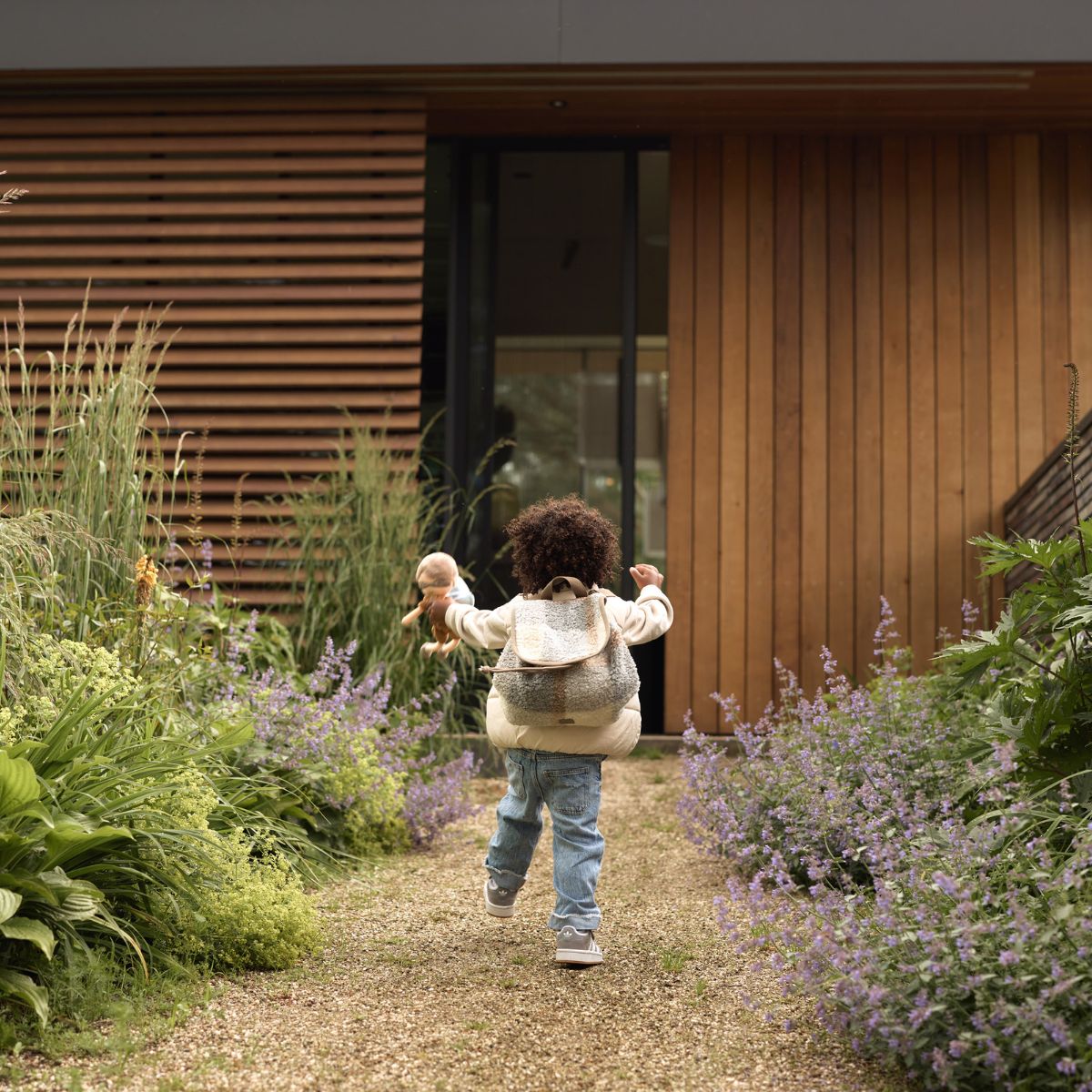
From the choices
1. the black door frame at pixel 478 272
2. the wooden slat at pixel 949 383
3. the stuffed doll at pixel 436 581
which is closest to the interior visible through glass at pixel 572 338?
the black door frame at pixel 478 272

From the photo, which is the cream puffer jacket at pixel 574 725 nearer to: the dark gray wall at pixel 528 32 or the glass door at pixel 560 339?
the glass door at pixel 560 339

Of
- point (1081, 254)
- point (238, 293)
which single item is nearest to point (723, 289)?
point (1081, 254)

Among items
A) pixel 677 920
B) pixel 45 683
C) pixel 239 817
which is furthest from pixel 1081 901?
→ pixel 45 683

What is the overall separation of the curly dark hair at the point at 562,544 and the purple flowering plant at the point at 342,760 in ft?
3.31

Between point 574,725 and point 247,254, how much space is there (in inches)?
153

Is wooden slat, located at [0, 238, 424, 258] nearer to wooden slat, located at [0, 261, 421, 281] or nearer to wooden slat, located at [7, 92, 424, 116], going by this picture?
wooden slat, located at [0, 261, 421, 281]

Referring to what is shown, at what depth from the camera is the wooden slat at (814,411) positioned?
6094 mm

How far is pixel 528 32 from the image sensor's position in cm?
553

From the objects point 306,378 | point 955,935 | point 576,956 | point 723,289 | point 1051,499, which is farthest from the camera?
point 723,289

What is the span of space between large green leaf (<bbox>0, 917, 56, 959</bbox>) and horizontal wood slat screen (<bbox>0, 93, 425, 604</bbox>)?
3672mm

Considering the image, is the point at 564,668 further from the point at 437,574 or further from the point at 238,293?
the point at 238,293

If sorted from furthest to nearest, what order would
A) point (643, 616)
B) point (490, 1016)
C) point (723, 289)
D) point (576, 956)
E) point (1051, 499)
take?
point (723, 289) → point (1051, 499) → point (643, 616) → point (576, 956) → point (490, 1016)

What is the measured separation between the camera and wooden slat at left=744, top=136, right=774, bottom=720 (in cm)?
611

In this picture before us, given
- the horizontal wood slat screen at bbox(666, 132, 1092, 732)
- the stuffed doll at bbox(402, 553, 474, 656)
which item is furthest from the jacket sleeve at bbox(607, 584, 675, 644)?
the horizontal wood slat screen at bbox(666, 132, 1092, 732)
